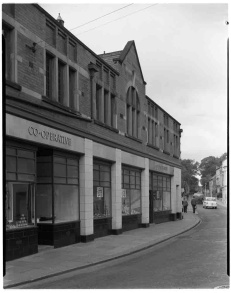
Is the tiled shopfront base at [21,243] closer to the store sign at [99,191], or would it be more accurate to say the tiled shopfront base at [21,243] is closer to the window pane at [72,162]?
the window pane at [72,162]

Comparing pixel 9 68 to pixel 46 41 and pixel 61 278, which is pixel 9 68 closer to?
pixel 46 41

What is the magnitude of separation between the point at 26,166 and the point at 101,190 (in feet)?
21.0

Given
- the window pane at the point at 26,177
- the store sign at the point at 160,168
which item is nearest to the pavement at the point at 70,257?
the window pane at the point at 26,177

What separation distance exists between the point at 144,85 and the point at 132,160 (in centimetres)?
552

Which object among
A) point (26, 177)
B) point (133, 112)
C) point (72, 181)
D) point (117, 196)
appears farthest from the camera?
point (133, 112)

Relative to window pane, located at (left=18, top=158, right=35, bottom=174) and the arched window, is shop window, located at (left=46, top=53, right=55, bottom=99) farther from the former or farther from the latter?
the arched window

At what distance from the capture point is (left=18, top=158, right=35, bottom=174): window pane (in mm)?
12547

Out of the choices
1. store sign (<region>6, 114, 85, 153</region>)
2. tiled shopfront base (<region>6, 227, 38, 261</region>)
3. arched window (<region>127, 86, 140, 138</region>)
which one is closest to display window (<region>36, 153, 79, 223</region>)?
store sign (<region>6, 114, 85, 153</region>)

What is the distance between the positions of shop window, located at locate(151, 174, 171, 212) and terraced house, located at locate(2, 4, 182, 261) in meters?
2.24

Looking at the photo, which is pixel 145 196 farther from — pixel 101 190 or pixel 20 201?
pixel 20 201

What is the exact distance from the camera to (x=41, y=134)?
13.4m

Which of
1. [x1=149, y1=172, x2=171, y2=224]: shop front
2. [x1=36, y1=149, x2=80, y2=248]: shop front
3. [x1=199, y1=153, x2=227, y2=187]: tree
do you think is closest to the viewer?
[x1=36, y1=149, x2=80, y2=248]: shop front

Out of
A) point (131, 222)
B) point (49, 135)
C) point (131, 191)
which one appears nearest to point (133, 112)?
point (131, 191)

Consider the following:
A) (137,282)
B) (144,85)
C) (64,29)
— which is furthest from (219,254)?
(144,85)
